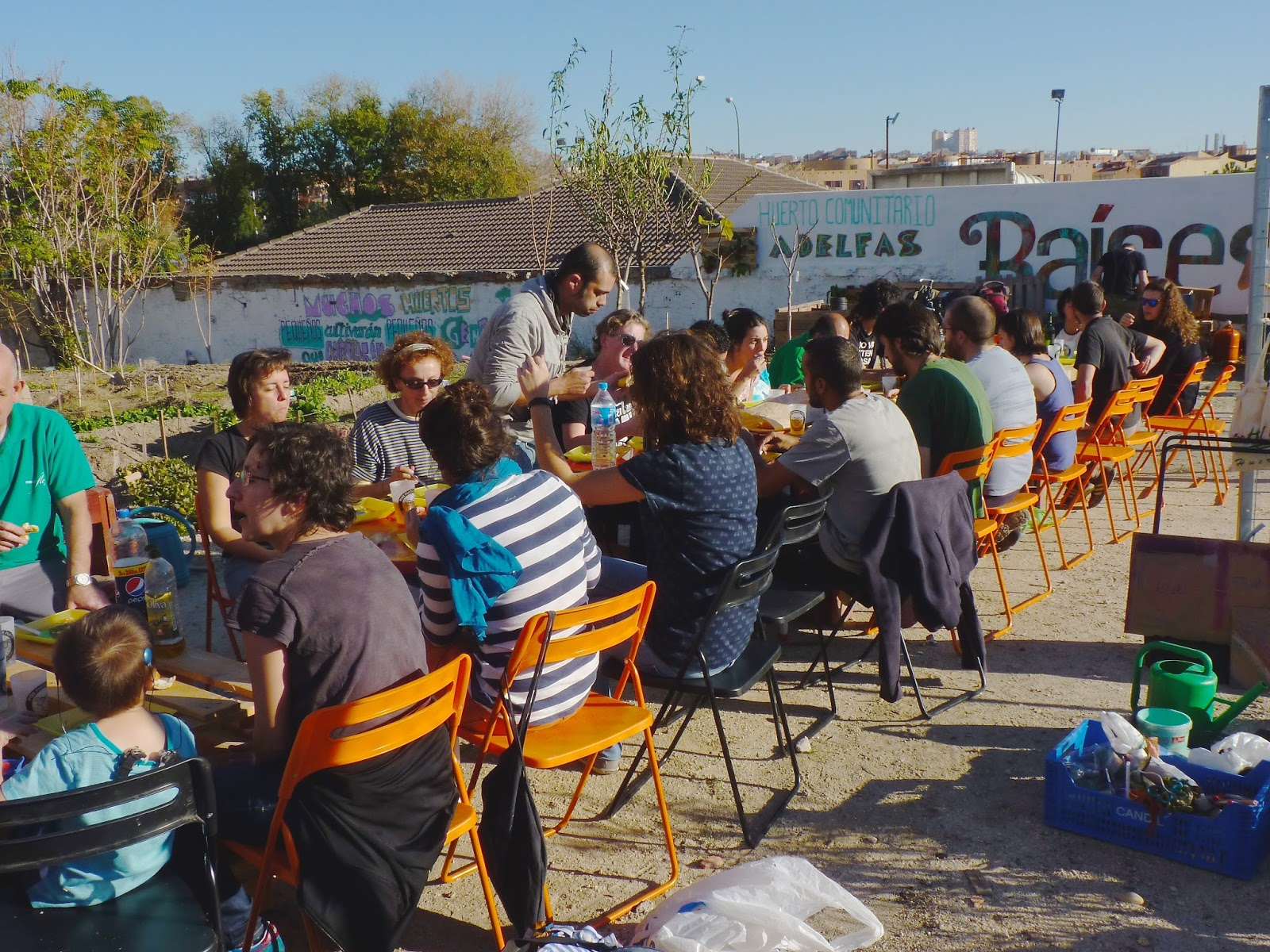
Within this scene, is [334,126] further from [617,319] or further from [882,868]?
[882,868]

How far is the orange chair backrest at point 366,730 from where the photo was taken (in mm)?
2072

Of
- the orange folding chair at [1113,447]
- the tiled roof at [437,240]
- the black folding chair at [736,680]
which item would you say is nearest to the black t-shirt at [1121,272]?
the orange folding chair at [1113,447]

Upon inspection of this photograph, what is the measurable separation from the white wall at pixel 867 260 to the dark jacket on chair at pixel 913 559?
13.7 meters

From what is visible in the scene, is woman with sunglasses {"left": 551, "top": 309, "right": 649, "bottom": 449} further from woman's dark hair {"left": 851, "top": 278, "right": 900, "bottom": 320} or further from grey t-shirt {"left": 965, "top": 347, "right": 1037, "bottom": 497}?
woman's dark hair {"left": 851, "top": 278, "right": 900, "bottom": 320}

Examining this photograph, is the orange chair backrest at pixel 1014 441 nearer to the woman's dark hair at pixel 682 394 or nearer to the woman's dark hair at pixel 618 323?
the woman's dark hair at pixel 682 394

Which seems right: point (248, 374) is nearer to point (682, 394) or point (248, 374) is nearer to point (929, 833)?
point (682, 394)

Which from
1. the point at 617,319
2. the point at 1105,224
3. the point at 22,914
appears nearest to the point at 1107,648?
the point at 617,319

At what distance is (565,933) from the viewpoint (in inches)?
93.3

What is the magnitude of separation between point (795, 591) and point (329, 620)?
210cm

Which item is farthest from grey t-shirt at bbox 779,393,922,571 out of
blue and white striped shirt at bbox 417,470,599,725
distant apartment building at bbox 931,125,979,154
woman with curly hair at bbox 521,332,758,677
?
distant apartment building at bbox 931,125,979,154

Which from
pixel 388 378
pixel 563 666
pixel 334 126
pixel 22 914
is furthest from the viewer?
pixel 334 126

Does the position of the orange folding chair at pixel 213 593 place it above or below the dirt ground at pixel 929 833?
above

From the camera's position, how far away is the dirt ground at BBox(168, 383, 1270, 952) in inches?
108

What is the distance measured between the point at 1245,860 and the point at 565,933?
1872mm
